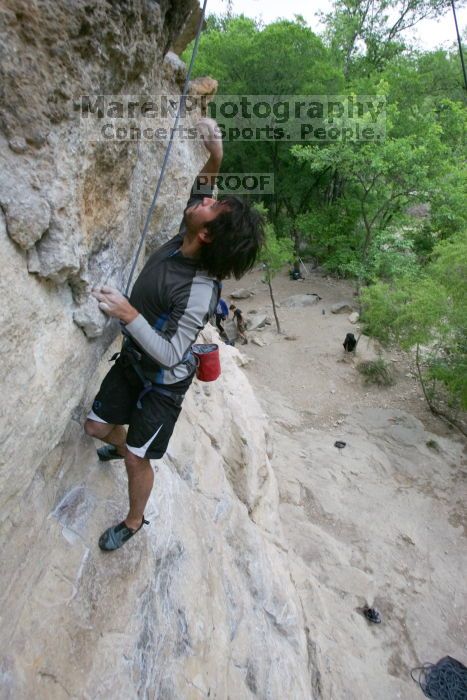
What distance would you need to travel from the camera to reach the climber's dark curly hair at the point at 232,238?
2266 millimetres

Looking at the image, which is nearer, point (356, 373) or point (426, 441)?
point (426, 441)

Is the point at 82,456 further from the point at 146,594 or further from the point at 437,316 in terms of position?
the point at 437,316

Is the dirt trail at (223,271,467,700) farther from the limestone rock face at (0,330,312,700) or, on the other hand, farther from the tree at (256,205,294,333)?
the tree at (256,205,294,333)

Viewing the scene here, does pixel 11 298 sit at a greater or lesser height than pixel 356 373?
greater

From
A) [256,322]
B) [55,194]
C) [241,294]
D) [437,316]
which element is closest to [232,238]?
[55,194]

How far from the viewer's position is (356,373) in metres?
11.9

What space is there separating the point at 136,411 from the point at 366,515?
19.3 feet

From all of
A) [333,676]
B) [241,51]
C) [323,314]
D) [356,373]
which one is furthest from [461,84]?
[333,676]

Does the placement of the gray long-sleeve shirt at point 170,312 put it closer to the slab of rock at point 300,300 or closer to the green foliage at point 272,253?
the green foliage at point 272,253

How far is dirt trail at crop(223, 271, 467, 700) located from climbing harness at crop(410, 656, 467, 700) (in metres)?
0.12

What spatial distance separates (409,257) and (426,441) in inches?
273

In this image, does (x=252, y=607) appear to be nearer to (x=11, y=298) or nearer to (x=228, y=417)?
(x=228, y=417)

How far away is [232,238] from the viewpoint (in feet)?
7.43

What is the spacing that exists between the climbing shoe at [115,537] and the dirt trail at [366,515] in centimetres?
264
